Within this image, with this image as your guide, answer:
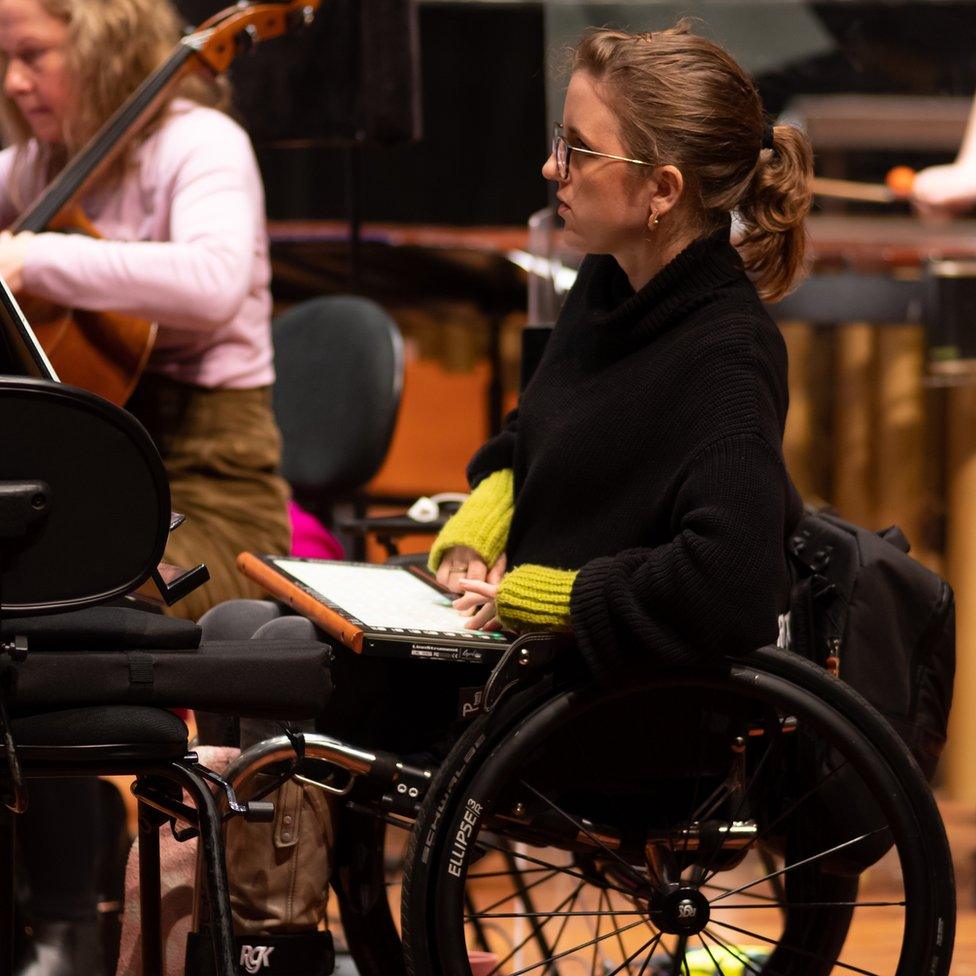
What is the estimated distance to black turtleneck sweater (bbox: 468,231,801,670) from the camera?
1413 mm

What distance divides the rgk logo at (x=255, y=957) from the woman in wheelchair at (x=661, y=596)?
0.55ft

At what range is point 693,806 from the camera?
1.57 m

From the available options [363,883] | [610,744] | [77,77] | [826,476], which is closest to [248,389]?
[77,77]

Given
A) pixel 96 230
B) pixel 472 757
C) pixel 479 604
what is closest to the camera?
pixel 472 757

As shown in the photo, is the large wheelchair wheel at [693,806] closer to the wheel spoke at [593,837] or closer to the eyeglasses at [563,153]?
the wheel spoke at [593,837]

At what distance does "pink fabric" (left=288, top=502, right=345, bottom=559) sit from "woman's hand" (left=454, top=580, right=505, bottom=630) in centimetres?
78

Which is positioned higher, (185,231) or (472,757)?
(185,231)

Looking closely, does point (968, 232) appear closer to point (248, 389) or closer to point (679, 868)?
point (248, 389)

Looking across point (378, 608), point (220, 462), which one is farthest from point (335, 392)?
point (378, 608)

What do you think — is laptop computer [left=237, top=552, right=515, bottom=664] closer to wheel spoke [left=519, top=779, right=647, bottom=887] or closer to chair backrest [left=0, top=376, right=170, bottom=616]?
wheel spoke [left=519, top=779, right=647, bottom=887]

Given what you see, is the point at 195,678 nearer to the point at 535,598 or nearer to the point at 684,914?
the point at 535,598

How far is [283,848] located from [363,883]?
0.17 metres

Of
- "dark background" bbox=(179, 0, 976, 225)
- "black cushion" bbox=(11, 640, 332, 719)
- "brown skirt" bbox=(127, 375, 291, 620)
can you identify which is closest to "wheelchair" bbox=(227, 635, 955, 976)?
"black cushion" bbox=(11, 640, 332, 719)

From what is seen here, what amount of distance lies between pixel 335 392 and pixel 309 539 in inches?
11.7
